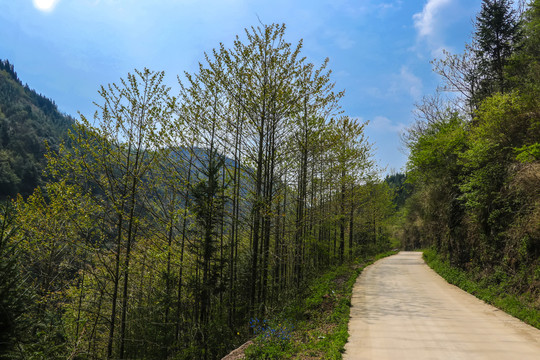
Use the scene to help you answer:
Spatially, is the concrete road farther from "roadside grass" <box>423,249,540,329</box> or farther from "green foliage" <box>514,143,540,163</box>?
"green foliage" <box>514,143,540,163</box>

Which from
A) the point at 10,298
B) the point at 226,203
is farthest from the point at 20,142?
the point at 10,298

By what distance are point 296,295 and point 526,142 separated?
9690 mm

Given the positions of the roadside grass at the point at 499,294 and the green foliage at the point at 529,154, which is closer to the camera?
the roadside grass at the point at 499,294

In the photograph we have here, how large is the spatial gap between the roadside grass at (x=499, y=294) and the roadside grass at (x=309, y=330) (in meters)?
4.03

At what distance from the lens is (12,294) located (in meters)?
4.02

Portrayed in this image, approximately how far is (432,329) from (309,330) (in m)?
2.73

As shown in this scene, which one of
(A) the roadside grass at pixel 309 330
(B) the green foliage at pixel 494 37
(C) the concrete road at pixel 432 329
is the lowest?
(A) the roadside grass at pixel 309 330

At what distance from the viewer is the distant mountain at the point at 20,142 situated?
72.4m

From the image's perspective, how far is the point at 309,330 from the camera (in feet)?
21.6

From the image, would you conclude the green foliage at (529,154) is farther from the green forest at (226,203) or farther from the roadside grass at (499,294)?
the roadside grass at (499,294)

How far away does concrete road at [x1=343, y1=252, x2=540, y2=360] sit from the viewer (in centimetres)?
481

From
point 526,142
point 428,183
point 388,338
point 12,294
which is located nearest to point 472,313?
point 388,338

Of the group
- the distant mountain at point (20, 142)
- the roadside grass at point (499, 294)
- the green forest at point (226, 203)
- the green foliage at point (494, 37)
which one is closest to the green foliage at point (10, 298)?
the green forest at point (226, 203)

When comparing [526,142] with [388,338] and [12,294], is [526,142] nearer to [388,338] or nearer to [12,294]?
[388,338]
